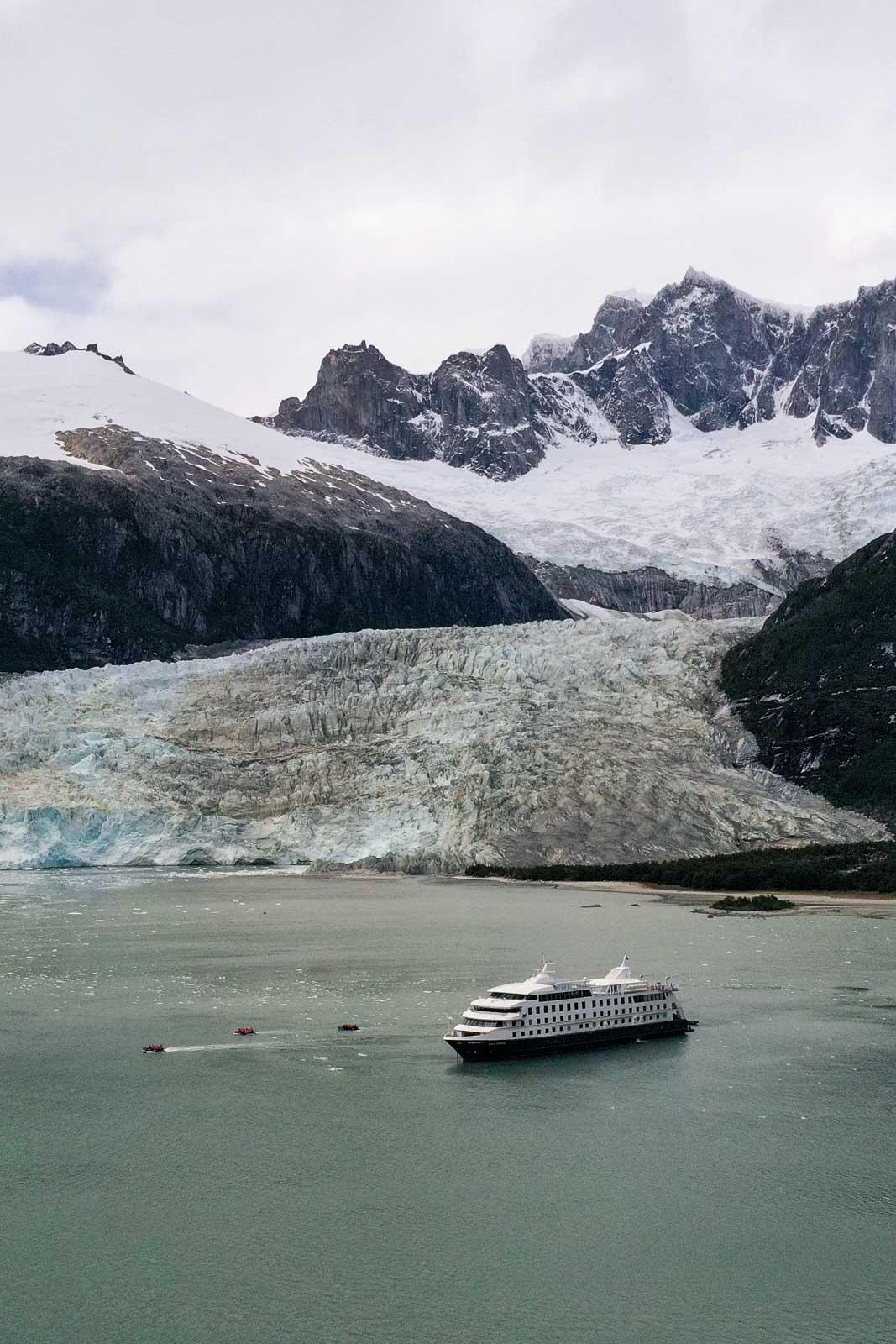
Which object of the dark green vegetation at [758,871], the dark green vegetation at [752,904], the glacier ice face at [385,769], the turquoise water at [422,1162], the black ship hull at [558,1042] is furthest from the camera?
the glacier ice face at [385,769]

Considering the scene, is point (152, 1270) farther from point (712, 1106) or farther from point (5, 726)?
point (5, 726)

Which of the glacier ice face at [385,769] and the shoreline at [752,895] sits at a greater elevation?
the glacier ice face at [385,769]

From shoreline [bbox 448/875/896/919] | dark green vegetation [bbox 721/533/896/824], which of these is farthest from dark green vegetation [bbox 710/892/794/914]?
dark green vegetation [bbox 721/533/896/824]

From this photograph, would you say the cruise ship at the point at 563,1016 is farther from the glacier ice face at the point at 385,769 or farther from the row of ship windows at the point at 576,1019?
the glacier ice face at the point at 385,769

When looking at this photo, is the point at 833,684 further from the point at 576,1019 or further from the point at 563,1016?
the point at 563,1016

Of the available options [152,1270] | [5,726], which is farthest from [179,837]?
[152,1270]

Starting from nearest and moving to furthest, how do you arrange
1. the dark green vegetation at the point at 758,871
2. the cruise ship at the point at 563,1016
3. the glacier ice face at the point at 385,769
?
the cruise ship at the point at 563,1016
the dark green vegetation at the point at 758,871
the glacier ice face at the point at 385,769

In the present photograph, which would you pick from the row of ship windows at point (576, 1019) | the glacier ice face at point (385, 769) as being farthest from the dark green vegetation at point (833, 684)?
the row of ship windows at point (576, 1019)
